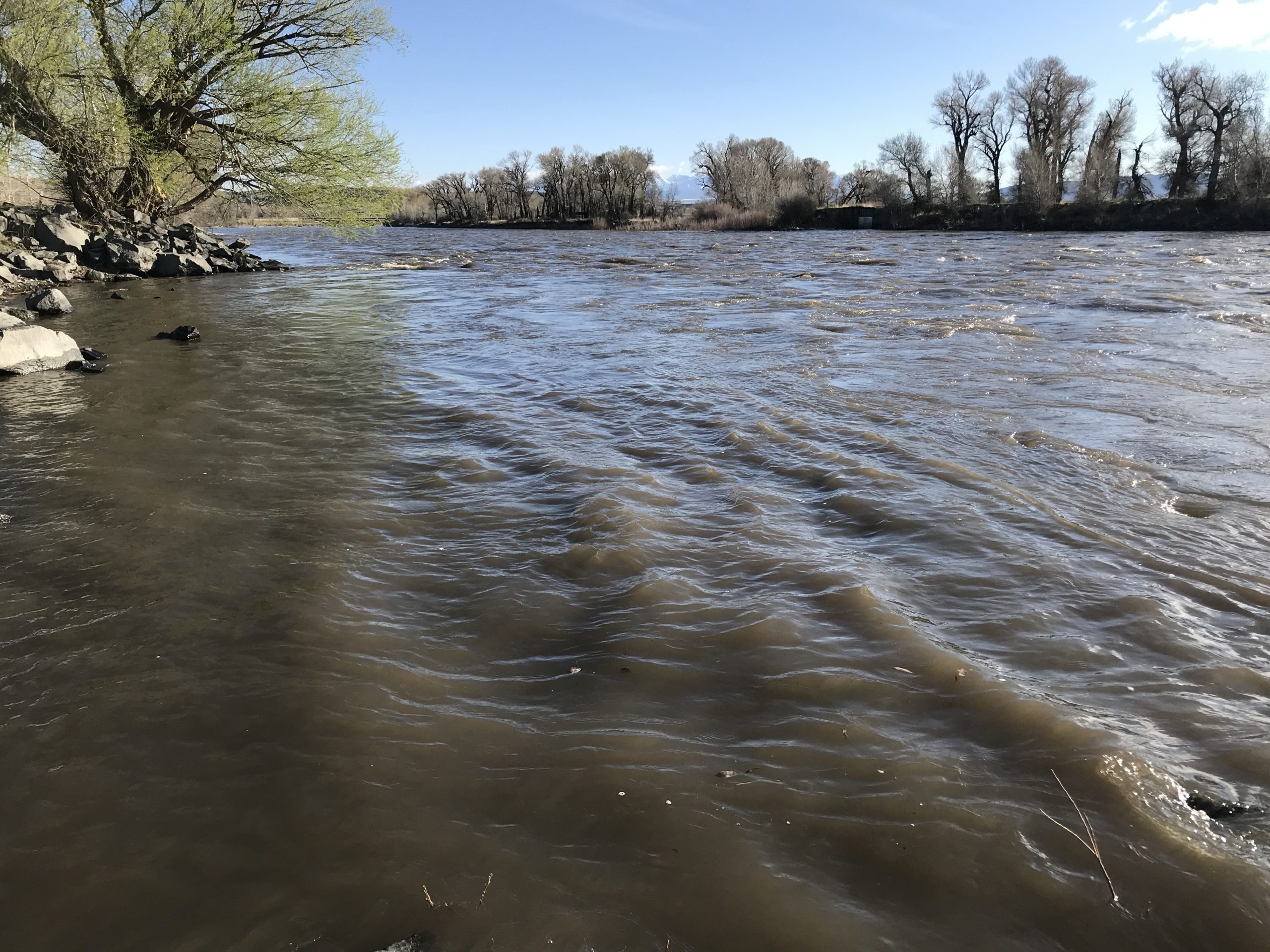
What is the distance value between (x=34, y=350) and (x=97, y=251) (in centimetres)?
1499

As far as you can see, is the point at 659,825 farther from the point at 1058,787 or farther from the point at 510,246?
the point at 510,246

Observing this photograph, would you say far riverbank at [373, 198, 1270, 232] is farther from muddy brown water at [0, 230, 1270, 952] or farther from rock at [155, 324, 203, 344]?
muddy brown water at [0, 230, 1270, 952]

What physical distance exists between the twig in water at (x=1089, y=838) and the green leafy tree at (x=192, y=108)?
80.6ft

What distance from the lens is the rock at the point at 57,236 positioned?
20391mm

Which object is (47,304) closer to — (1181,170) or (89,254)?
(89,254)

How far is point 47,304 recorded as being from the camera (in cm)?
1390

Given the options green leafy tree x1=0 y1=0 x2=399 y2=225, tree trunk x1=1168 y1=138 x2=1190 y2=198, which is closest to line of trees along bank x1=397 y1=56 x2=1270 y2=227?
tree trunk x1=1168 y1=138 x2=1190 y2=198

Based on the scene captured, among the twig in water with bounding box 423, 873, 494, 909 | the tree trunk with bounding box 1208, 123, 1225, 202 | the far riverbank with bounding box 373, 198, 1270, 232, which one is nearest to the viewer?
the twig in water with bounding box 423, 873, 494, 909

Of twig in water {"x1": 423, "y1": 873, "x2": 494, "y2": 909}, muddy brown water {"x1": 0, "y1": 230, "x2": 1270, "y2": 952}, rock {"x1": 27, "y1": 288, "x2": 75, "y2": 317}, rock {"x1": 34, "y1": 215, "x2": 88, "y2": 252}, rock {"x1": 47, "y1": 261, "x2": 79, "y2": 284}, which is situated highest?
rock {"x1": 34, "y1": 215, "x2": 88, "y2": 252}

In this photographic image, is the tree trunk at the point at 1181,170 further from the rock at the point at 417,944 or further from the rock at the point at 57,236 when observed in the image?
the rock at the point at 417,944

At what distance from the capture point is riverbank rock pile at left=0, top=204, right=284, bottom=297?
61.1 feet

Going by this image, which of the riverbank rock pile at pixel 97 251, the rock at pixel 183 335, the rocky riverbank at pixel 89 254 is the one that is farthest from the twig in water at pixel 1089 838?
the riverbank rock pile at pixel 97 251

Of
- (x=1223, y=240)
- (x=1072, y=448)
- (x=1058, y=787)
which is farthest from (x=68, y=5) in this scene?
(x=1223, y=240)

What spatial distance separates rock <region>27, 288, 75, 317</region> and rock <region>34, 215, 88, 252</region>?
316 inches
